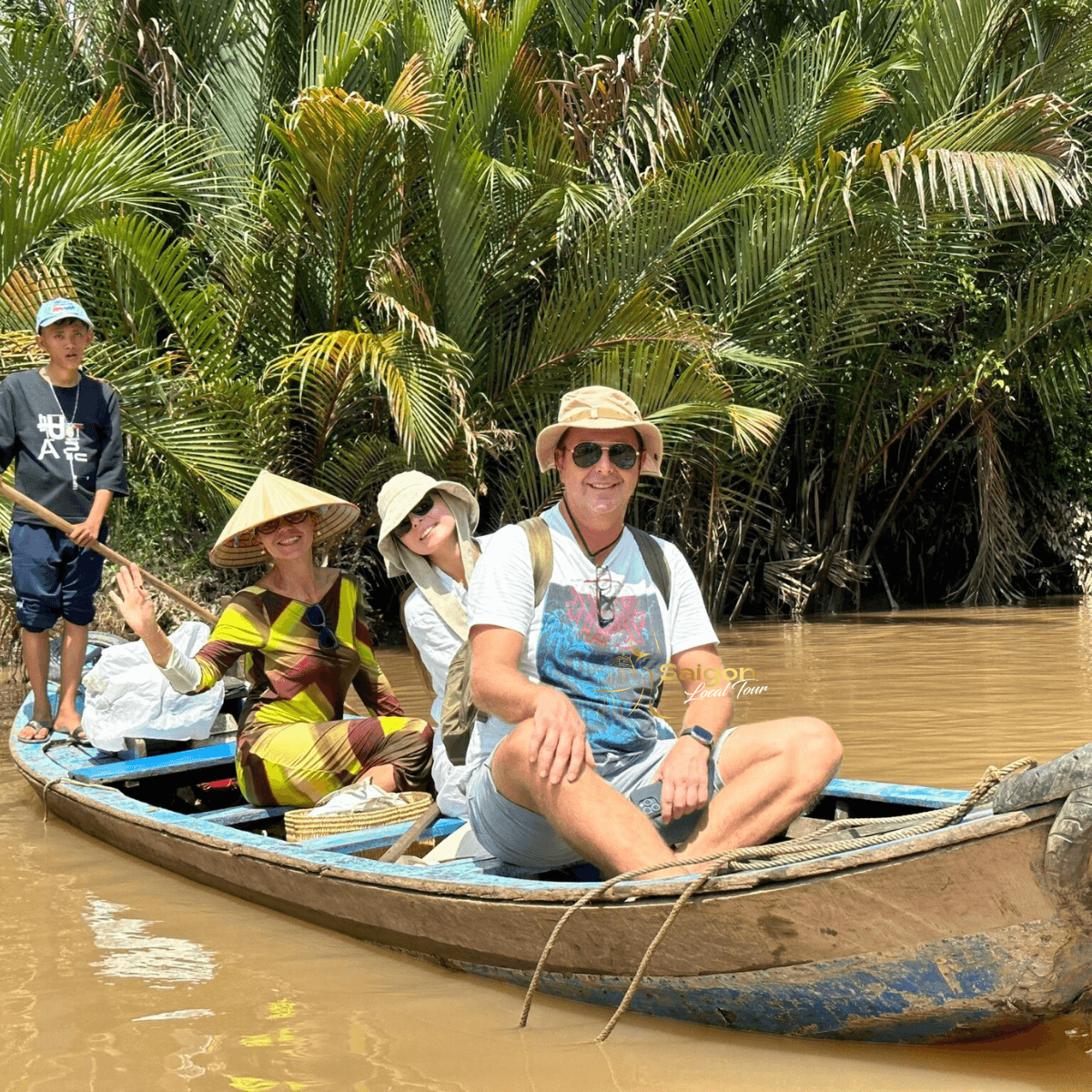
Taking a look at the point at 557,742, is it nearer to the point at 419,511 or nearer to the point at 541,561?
the point at 541,561

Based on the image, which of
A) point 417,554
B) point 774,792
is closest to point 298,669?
point 417,554

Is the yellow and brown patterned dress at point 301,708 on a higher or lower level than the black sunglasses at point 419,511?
lower

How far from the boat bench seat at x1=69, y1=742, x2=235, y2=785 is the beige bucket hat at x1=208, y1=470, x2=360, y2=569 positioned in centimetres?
83

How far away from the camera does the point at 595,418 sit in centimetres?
355

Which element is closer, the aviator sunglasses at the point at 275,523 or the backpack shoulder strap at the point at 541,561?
the backpack shoulder strap at the point at 541,561

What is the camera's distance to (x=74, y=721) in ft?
21.3

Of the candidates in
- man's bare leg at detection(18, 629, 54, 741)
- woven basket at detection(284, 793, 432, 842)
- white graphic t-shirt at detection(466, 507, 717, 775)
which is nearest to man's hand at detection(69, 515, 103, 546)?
man's bare leg at detection(18, 629, 54, 741)

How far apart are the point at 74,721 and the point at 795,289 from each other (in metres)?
6.71

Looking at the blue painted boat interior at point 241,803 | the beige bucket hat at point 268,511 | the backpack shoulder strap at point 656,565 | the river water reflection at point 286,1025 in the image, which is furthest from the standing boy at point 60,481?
the backpack shoulder strap at point 656,565

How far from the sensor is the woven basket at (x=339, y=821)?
4578mm

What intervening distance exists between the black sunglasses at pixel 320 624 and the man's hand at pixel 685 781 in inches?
77.9

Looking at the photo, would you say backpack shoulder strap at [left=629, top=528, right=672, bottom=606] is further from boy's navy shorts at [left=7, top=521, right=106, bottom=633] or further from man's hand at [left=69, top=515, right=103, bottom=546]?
boy's navy shorts at [left=7, top=521, right=106, bottom=633]

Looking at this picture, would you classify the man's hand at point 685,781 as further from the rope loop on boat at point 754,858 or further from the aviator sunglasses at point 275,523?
the aviator sunglasses at point 275,523

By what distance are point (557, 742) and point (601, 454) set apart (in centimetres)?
79
